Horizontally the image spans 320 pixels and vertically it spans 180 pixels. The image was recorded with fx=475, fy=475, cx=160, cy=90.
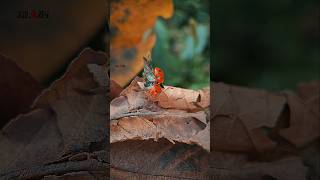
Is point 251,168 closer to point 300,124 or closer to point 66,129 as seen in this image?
point 300,124

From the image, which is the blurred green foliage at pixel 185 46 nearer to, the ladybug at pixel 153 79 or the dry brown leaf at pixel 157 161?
the ladybug at pixel 153 79

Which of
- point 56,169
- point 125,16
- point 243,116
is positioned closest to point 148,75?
point 125,16

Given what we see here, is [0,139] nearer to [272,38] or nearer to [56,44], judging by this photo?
[56,44]

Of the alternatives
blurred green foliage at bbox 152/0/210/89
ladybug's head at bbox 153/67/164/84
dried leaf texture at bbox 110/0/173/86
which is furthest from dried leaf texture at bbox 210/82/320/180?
dried leaf texture at bbox 110/0/173/86

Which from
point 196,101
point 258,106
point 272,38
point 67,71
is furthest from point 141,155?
point 272,38

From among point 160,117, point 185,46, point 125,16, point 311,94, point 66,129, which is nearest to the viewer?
point 311,94

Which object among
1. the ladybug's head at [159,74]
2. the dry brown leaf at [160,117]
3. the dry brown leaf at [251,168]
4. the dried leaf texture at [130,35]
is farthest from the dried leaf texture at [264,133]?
the dried leaf texture at [130,35]

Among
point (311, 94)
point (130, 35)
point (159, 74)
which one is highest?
point (130, 35)

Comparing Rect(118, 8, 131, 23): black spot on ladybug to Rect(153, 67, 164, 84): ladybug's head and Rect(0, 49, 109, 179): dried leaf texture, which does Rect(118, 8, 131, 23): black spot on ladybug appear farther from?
Rect(153, 67, 164, 84): ladybug's head
